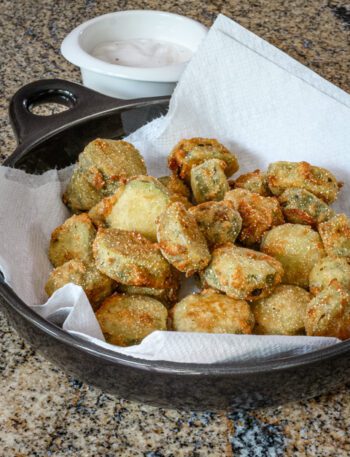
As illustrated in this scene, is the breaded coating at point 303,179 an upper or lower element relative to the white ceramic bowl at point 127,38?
upper

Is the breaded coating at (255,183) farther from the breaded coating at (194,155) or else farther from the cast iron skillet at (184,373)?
the cast iron skillet at (184,373)

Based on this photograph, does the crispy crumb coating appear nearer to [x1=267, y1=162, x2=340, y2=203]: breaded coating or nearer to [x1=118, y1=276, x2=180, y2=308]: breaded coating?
[x1=118, y1=276, x2=180, y2=308]: breaded coating

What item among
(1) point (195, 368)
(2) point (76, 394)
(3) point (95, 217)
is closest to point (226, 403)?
(1) point (195, 368)

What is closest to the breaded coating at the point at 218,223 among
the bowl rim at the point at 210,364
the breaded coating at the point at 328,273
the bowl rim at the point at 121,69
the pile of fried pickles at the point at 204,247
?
the pile of fried pickles at the point at 204,247

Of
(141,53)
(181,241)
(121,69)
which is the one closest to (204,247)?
(181,241)

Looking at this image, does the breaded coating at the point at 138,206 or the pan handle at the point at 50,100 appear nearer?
the breaded coating at the point at 138,206

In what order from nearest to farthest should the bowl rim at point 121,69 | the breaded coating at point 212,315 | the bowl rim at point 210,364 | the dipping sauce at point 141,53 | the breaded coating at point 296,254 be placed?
the bowl rim at point 210,364, the breaded coating at point 212,315, the breaded coating at point 296,254, the bowl rim at point 121,69, the dipping sauce at point 141,53

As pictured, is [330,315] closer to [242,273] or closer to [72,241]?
[242,273]

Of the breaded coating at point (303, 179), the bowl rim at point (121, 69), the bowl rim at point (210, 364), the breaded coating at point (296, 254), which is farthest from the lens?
the bowl rim at point (121, 69)
